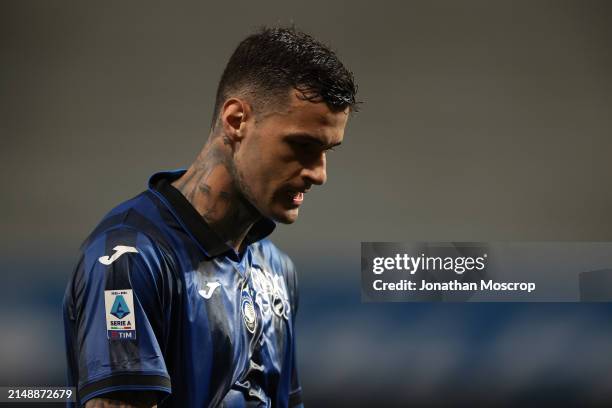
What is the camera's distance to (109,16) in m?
3.03

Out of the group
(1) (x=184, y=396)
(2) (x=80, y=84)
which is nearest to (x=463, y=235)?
(2) (x=80, y=84)

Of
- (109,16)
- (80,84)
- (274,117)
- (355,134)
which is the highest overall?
(109,16)

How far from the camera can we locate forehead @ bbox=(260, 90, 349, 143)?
3.55 feet

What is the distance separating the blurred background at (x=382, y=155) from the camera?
9.78 ft

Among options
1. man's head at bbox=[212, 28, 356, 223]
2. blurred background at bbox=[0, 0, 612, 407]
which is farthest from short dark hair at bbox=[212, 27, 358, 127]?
blurred background at bbox=[0, 0, 612, 407]

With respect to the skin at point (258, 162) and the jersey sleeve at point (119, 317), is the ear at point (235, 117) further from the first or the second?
the jersey sleeve at point (119, 317)

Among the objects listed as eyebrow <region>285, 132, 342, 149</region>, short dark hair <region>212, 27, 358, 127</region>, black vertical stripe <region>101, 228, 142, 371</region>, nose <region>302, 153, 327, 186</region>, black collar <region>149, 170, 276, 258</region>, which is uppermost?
short dark hair <region>212, 27, 358, 127</region>

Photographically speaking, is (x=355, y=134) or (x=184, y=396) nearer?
(x=184, y=396)

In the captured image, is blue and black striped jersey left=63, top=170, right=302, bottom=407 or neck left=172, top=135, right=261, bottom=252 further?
neck left=172, top=135, right=261, bottom=252

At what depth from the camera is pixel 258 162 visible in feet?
3.65

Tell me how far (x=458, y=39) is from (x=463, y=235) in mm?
764

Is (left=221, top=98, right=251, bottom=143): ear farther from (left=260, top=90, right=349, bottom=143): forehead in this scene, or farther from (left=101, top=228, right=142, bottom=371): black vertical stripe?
(left=101, top=228, right=142, bottom=371): black vertical stripe

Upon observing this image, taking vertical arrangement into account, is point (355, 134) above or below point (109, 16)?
below

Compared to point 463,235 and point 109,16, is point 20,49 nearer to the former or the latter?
point 109,16
